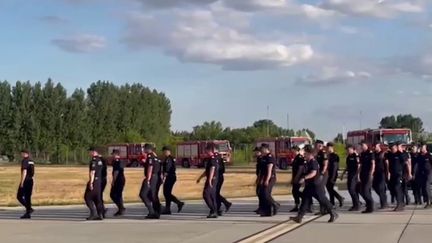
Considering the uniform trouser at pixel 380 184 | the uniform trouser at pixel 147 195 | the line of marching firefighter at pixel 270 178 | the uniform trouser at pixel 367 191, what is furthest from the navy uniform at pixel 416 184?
the uniform trouser at pixel 147 195

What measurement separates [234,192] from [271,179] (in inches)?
526

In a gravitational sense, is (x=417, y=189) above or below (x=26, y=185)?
below

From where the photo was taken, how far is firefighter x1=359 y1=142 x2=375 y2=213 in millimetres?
20750

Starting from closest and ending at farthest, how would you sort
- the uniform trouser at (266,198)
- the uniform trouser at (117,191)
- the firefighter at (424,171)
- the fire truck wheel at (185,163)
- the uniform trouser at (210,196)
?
the uniform trouser at (210,196) → the uniform trouser at (266,198) → the uniform trouser at (117,191) → the firefighter at (424,171) → the fire truck wheel at (185,163)

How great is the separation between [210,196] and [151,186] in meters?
1.44

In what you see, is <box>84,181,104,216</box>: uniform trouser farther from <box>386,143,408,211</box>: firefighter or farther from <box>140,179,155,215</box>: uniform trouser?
<box>386,143,408,211</box>: firefighter

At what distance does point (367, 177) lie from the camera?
20.8 m

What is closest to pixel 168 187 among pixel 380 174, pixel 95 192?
pixel 95 192

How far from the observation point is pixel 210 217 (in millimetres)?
19953

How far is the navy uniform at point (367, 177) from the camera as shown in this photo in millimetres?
20750

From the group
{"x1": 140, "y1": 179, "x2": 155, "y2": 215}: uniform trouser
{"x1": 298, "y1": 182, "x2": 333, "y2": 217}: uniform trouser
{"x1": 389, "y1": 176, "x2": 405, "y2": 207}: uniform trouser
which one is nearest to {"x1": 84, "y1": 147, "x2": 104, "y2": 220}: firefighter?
{"x1": 140, "y1": 179, "x2": 155, "y2": 215}: uniform trouser

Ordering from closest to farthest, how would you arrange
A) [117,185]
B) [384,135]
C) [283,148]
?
[117,185], [384,135], [283,148]

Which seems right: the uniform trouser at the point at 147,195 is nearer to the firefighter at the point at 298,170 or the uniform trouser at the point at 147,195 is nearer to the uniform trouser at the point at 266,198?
the uniform trouser at the point at 266,198

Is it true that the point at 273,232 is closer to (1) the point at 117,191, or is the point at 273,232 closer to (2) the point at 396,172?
(1) the point at 117,191
